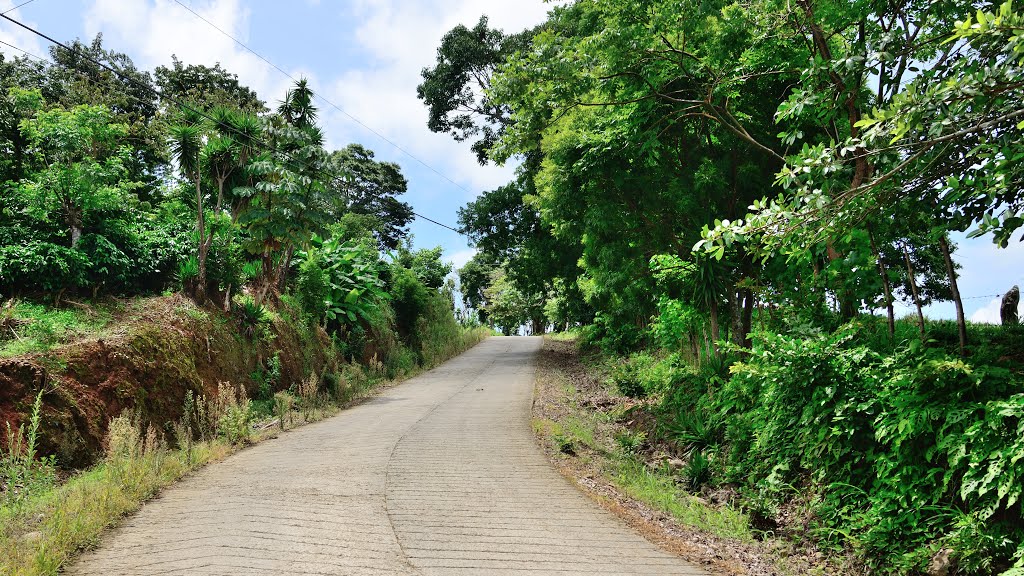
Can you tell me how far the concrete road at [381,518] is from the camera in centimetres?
445

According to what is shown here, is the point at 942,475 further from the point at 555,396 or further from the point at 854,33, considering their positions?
the point at 555,396

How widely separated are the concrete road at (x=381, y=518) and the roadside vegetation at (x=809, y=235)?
1725 millimetres

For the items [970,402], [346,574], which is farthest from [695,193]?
[346,574]

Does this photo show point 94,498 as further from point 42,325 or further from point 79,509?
point 42,325

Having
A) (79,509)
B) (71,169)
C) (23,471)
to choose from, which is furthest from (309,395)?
(79,509)

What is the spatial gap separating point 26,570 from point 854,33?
1170 cm

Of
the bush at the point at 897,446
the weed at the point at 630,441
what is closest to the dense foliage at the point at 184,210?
the weed at the point at 630,441

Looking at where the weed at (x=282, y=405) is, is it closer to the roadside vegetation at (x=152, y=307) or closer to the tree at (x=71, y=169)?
the roadside vegetation at (x=152, y=307)

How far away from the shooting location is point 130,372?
29.7 ft

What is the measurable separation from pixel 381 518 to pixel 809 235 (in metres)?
5.04

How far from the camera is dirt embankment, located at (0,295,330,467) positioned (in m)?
7.67

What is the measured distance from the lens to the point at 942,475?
16.1 feet

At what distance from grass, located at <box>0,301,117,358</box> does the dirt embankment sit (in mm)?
222

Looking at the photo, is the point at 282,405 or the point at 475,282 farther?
the point at 475,282
